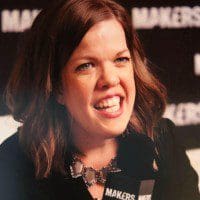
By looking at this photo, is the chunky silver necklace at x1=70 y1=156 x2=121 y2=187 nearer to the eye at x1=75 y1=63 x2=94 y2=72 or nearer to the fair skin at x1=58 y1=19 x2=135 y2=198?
the fair skin at x1=58 y1=19 x2=135 y2=198

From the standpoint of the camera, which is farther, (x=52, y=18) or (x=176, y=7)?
(x=176, y=7)

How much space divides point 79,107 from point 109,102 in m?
0.06

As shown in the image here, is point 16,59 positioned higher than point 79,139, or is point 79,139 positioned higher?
point 16,59

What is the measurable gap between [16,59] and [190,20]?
0.39 m

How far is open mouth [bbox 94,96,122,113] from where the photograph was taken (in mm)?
780

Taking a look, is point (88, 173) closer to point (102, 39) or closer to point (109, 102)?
point (109, 102)

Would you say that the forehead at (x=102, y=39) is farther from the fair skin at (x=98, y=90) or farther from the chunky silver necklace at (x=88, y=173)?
the chunky silver necklace at (x=88, y=173)

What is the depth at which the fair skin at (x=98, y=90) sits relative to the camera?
75 centimetres

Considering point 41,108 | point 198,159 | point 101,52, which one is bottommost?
point 198,159

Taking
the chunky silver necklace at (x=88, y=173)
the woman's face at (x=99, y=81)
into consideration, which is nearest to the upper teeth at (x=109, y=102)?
the woman's face at (x=99, y=81)

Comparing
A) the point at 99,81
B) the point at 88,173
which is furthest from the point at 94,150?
the point at 99,81

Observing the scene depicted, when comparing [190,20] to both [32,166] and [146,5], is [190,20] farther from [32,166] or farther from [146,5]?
[32,166]

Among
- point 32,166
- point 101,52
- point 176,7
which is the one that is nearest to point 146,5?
point 176,7

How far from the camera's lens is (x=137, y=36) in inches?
33.2
